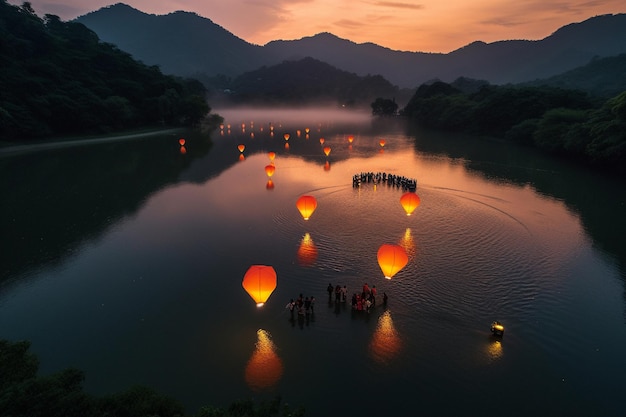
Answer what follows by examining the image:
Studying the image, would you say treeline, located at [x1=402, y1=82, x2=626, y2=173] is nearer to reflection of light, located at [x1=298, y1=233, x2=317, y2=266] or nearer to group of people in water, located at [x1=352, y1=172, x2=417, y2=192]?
group of people in water, located at [x1=352, y1=172, x2=417, y2=192]

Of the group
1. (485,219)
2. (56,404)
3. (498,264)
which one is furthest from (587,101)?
(56,404)

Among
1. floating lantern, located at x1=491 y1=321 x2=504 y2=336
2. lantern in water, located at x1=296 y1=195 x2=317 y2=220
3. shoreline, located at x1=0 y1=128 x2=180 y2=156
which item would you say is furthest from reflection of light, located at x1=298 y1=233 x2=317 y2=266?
shoreline, located at x1=0 y1=128 x2=180 y2=156

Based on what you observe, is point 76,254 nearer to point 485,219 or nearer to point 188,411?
point 188,411

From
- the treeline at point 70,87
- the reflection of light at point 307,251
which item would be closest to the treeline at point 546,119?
the reflection of light at point 307,251

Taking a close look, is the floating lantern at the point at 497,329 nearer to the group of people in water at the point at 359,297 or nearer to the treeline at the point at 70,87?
the group of people in water at the point at 359,297

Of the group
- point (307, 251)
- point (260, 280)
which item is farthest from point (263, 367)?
point (307, 251)

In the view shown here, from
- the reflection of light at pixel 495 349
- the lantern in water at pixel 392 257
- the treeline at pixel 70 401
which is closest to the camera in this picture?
the treeline at pixel 70 401

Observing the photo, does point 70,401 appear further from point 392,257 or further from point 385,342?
point 392,257
